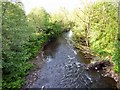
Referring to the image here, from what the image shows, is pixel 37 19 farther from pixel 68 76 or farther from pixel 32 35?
pixel 68 76

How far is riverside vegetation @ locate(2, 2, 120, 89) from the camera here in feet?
60.2

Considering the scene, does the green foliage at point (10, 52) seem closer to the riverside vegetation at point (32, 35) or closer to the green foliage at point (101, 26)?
the riverside vegetation at point (32, 35)

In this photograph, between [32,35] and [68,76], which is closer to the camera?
[68,76]

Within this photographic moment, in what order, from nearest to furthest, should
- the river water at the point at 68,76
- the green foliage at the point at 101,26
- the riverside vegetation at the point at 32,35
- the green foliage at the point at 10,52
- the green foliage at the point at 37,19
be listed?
1. the green foliage at the point at 10,52
2. the riverside vegetation at the point at 32,35
3. the river water at the point at 68,76
4. the green foliage at the point at 101,26
5. the green foliage at the point at 37,19

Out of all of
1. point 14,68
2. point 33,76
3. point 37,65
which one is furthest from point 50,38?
point 14,68

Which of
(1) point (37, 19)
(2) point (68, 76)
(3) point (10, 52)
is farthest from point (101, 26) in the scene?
(3) point (10, 52)

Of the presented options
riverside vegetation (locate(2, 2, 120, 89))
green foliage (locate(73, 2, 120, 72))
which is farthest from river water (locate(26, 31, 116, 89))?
green foliage (locate(73, 2, 120, 72))

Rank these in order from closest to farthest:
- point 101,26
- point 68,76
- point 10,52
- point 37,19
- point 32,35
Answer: point 10,52
point 68,76
point 101,26
point 32,35
point 37,19

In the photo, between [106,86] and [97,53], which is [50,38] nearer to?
[97,53]

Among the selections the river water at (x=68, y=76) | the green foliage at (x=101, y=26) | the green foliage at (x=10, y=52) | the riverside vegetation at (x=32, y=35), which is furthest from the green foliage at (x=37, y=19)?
the green foliage at (x=10, y=52)

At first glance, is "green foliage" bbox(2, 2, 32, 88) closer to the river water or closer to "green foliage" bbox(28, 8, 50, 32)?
the river water

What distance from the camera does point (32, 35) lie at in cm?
3516

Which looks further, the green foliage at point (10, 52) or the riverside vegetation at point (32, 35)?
the riverside vegetation at point (32, 35)

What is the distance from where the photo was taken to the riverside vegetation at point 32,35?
60.2ft
